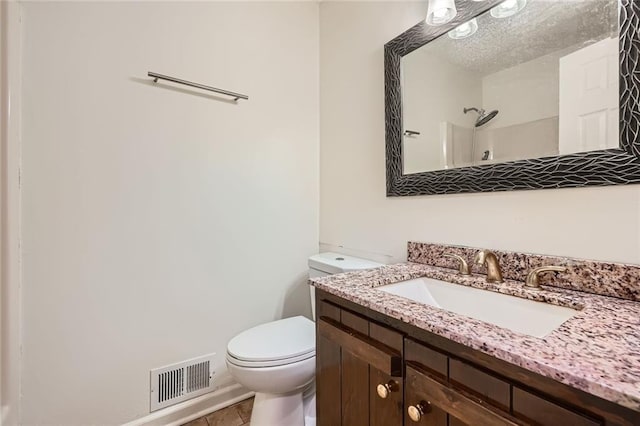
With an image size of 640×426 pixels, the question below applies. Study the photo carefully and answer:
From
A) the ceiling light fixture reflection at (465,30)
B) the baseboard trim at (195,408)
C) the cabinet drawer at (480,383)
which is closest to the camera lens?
the cabinet drawer at (480,383)

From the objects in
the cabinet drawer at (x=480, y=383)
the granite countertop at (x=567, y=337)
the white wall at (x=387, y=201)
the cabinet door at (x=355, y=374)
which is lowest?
the cabinet door at (x=355, y=374)

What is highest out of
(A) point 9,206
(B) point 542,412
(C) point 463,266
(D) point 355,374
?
(A) point 9,206

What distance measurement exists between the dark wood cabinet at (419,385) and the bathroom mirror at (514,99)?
25.0 inches

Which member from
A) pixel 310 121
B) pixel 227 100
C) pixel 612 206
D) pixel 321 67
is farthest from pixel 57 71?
pixel 612 206

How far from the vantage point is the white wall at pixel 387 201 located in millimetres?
830

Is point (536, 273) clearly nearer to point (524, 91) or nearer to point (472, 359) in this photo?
point (472, 359)

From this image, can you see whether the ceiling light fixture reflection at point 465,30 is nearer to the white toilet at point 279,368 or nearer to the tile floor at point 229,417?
the white toilet at point 279,368

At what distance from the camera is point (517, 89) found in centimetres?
99

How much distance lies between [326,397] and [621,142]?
1108 mm

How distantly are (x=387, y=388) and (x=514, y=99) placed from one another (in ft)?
3.27

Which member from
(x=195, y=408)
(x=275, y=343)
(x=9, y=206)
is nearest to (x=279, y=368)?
(x=275, y=343)

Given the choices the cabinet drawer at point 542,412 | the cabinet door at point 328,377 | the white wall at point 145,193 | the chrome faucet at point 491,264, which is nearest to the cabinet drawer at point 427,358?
the cabinet drawer at point 542,412

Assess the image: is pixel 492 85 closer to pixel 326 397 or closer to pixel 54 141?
pixel 326 397

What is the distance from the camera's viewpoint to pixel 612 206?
80 centimetres
